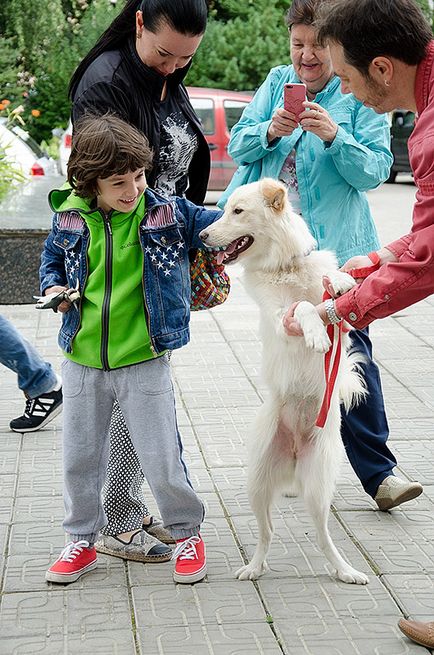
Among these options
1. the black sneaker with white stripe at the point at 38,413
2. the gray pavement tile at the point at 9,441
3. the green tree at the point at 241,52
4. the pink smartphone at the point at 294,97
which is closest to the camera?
the pink smartphone at the point at 294,97

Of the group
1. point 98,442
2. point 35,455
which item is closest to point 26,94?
point 35,455

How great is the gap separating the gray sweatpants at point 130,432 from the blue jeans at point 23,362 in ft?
6.73

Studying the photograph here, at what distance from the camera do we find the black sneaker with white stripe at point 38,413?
233 inches

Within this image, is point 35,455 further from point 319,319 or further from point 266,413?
point 319,319

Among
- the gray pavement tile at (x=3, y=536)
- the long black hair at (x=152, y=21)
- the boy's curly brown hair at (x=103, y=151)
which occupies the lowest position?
the gray pavement tile at (x=3, y=536)

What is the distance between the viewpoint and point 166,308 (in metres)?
3.86

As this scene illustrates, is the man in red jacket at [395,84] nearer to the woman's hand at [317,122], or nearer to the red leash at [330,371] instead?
the red leash at [330,371]

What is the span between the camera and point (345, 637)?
11.7 feet

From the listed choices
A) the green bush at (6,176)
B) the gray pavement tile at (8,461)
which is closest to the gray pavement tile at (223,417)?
the gray pavement tile at (8,461)

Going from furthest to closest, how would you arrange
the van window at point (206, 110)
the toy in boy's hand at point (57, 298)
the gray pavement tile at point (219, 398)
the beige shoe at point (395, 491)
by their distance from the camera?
the van window at point (206, 110) → the gray pavement tile at point (219, 398) → the beige shoe at point (395, 491) → the toy in boy's hand at point (57, 298)

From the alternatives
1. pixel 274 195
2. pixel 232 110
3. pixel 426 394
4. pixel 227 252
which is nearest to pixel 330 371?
pixel 227 252

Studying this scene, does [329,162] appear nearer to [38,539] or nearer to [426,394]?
[38,539]

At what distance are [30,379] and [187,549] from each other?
2278 mm

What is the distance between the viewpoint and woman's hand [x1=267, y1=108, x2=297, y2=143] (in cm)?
412
